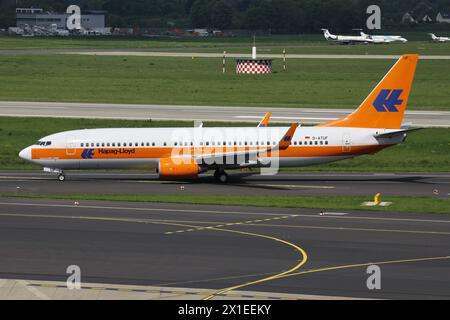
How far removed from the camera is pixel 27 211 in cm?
5153

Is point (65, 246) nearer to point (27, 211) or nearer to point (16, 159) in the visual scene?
point (27, 211)

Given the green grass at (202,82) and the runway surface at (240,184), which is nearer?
the runway surface at (240,184)

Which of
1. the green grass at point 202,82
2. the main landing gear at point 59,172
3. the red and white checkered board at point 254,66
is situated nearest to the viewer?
the main landing gear at point 59,172

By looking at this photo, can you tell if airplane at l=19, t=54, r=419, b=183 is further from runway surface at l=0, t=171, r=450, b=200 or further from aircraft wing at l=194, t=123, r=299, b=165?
runway surface at l=0, t=171, r=450, b=200

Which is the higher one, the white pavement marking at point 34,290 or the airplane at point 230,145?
the airplane at point 230,145

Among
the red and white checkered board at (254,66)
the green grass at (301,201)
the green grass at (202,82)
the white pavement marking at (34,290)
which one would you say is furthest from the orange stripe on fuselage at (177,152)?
the red and white checkered board at (254,66)

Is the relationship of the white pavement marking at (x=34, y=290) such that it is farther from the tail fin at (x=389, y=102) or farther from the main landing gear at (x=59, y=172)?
the tail fin at (x=389, y=102)

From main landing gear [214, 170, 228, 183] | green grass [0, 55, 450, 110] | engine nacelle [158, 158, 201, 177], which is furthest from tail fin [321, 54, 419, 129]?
green grass [0, 55, 450, 110]

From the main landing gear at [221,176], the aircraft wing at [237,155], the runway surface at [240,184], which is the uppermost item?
the aircraft wing at [237,155]

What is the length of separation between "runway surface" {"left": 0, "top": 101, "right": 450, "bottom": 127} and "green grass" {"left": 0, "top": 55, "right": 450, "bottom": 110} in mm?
5118

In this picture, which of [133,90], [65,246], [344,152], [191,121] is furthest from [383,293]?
Answer: [133,90]

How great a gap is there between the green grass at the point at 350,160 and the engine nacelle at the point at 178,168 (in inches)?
433

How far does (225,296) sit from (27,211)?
70.2 feet

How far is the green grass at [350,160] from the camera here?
7225cm
